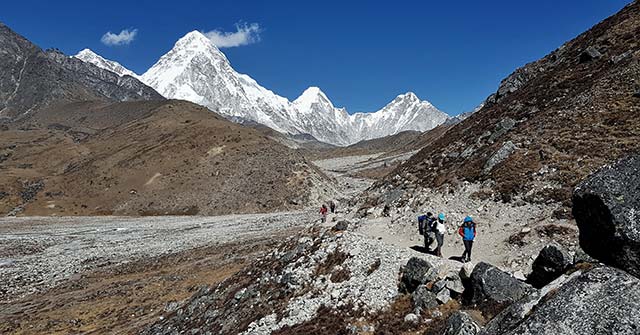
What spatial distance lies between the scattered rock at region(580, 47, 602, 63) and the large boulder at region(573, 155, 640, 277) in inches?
1334

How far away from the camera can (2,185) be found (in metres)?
111

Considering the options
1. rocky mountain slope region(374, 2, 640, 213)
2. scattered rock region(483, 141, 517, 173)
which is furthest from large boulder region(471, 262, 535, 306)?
scattered rock region(483, 141, 517, 173)

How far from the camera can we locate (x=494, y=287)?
14719mm

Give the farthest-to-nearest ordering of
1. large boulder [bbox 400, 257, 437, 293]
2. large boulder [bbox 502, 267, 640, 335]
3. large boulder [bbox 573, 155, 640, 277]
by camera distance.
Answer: large boulder [bbox 400, 257, 437, 293] → large boulder [bbox 573, 155, 640, 277] → large boulder [bbox 502, 267, 640, 335]

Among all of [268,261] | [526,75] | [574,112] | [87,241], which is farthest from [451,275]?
[87,241]

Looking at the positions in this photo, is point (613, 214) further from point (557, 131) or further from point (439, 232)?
point (557, 131)

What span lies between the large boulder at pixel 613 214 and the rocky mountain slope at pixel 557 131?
1389cm

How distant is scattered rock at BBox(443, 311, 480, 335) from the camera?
39.4 ft

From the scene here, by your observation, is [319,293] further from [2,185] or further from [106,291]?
[2,185]

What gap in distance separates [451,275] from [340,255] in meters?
7.06

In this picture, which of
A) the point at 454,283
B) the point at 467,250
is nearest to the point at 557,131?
the point at 467,250

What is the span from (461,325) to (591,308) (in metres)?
5.18

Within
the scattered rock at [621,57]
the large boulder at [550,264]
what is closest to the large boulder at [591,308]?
the large boulder at [550,264]

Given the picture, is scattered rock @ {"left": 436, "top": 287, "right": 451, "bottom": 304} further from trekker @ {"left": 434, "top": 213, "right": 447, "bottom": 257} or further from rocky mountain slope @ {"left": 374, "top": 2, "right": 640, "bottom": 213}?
rocky mountain slope @ {"left": 374, "top": 2, "right": 640, "bottom": 213}
